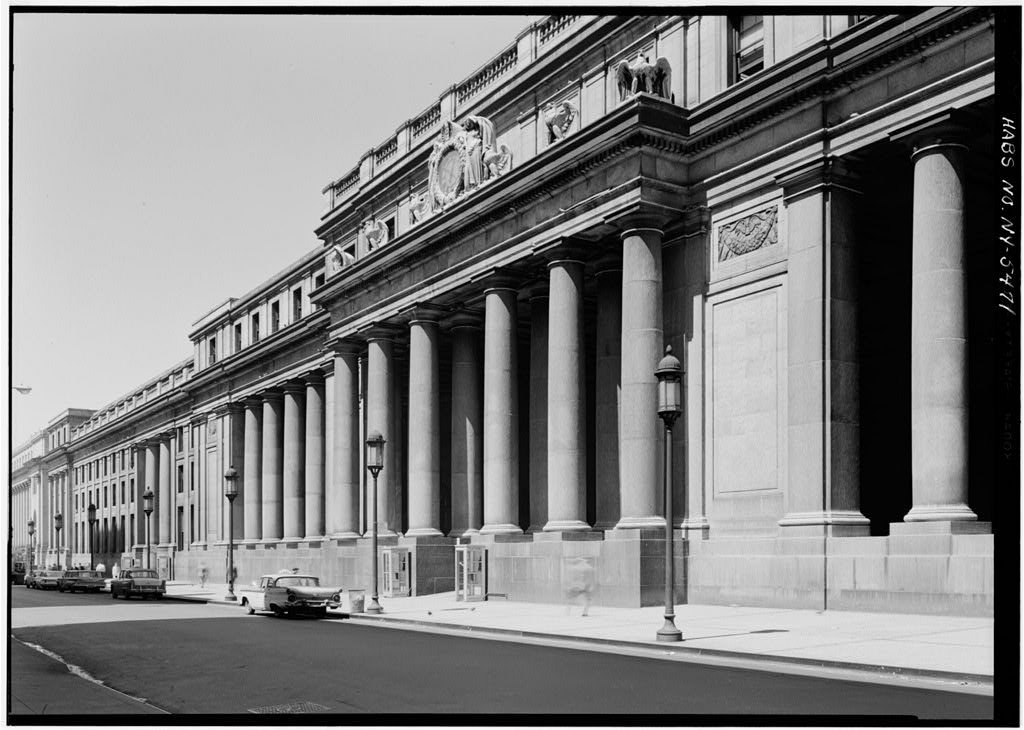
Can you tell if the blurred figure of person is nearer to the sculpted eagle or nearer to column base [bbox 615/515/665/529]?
column base [bbox 615/515/665/529]

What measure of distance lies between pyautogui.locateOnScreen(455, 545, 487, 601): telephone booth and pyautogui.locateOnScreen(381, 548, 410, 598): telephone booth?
5.39 metres

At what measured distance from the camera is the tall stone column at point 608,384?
38094 millimetres

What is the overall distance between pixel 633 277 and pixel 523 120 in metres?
11.5

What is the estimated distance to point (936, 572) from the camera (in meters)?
25.5

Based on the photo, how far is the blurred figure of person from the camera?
110ft

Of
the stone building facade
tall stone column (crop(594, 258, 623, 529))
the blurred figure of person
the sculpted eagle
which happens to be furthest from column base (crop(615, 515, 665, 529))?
the sculpted eagle

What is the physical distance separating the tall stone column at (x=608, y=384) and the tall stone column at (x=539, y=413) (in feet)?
10.4

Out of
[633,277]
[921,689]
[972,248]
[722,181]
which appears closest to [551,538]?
[633,277]

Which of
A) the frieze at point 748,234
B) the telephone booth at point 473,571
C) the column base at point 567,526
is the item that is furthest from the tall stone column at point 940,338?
the telephone booth at point 473,571

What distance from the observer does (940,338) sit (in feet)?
86.9

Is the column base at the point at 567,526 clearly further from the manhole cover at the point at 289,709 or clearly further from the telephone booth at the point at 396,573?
the manhole cover at the point at 289,709

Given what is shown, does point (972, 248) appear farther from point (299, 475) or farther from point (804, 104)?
point (299, 475)

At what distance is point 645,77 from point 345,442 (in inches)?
983

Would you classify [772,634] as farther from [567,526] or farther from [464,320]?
[464,320]
